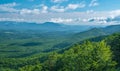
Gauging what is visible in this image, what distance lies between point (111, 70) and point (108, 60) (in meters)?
3.37

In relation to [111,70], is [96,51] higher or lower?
higher

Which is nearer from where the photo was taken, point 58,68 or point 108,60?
point 108,60

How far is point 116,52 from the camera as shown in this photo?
326 ft

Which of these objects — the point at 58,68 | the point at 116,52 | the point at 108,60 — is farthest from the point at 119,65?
the point at 58,68

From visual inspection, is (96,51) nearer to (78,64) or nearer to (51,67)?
(78,64)

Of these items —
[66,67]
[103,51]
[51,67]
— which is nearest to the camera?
[103,51]

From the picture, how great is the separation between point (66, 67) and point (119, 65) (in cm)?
1959

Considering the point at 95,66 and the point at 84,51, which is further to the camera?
the point at 84,51

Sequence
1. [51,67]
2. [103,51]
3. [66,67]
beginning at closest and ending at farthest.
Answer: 1. [103,51]
2. [66,67]
3. [51,67]

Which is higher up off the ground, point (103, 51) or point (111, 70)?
point (103, 51)

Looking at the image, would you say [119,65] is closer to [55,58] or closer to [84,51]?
[84,51]

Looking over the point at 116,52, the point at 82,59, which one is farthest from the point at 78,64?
the point at 116,52

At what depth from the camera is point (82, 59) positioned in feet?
273

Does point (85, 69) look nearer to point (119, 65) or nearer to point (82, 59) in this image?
point (82, 59)
